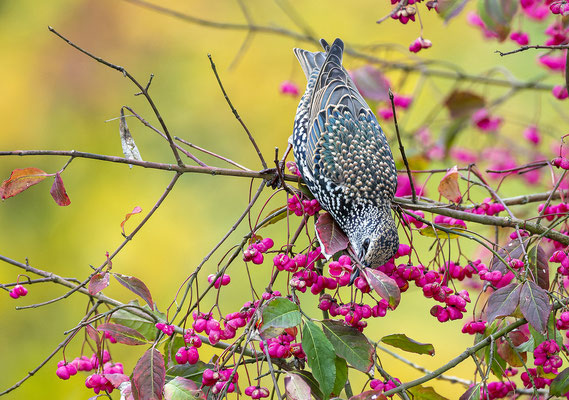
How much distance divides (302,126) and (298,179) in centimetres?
85

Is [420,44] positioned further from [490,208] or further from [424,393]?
[424,393]

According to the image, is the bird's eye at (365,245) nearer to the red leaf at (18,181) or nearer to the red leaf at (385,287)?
the red leaf at (385,287)

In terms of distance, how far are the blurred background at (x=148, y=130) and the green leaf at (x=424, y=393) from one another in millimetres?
3627

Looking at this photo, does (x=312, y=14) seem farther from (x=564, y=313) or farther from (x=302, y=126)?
(x=564, y=313)

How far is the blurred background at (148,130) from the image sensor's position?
6.40m

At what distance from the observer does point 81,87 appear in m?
7.29

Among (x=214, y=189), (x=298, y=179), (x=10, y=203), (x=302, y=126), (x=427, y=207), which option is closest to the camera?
(x=427, y=207)

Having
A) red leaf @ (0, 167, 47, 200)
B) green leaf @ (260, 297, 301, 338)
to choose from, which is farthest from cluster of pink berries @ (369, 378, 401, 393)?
red leaf @ (0, 167, 47, 200)

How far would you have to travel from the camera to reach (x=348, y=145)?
350cm

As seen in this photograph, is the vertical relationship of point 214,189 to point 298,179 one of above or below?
above

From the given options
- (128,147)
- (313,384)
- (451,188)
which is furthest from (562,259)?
(128,147)

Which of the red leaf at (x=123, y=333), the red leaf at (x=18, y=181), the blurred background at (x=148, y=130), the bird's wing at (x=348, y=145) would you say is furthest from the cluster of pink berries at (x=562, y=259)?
the blurred background at (x=148, y=130)

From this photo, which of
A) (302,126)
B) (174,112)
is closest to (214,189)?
(174,112)

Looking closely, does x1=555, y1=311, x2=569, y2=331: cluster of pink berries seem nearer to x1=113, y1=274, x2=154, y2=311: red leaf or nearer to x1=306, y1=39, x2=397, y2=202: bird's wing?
x1=306, y1=39, x2=397, y2=202: bird's wing
